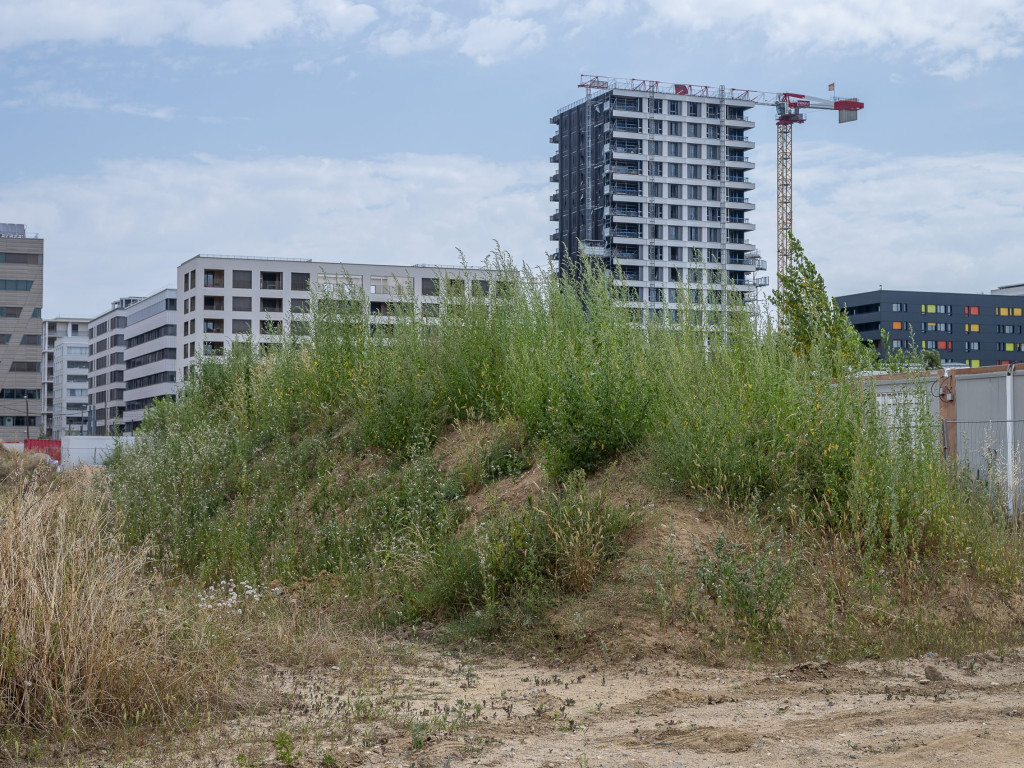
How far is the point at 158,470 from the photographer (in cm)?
1611

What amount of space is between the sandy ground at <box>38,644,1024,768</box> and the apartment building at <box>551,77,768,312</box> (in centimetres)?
9991

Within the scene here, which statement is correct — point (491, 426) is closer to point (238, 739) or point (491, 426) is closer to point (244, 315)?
point (238, 739)

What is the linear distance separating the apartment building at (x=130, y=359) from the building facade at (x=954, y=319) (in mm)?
89276

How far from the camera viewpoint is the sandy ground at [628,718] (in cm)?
542

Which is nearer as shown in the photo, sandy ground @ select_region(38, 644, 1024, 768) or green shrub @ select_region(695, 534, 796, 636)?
sandy ground @ select_region(38, 644, 1024, 768)

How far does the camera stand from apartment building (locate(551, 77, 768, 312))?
110375 mm

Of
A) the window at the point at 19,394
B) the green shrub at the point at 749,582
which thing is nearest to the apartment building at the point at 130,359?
the window at the point at 19,394

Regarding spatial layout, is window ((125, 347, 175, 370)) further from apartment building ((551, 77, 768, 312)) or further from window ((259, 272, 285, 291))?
apartment building ((551, 77, 768, 312))

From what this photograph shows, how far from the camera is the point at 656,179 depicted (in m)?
112

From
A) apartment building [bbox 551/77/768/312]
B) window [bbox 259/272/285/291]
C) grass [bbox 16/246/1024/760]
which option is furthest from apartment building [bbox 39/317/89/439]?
grass [bbox 16/246/1024/760]

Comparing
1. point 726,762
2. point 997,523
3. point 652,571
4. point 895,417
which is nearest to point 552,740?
point 726,762

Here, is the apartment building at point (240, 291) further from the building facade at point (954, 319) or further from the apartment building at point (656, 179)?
the building facade at point (954, 319)

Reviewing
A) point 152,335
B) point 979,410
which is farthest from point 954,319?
point 979,410

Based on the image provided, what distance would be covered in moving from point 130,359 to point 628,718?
123148 millimetres
